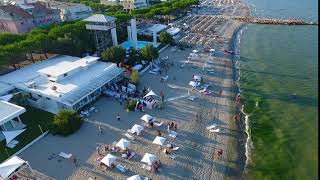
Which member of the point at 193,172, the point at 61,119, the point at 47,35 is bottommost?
the point at 193,172

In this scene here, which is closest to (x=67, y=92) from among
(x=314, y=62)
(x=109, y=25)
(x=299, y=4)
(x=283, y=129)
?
(x=109, y=25)

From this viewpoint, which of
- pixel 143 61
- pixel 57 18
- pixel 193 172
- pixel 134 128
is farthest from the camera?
pixel 57 18

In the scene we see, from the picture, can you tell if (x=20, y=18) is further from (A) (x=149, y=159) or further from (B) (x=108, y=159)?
(A) (x=149, y=159)

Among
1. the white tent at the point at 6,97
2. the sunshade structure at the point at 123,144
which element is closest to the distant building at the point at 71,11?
the white tent at the point at 6,97

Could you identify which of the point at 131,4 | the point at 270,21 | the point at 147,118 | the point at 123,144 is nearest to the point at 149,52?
the point at 147,118

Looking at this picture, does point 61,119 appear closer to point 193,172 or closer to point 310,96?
point 193,172
